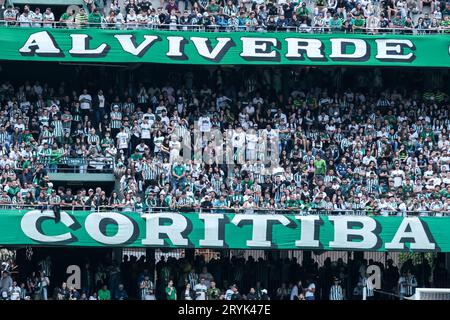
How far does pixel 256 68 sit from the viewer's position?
1319 inches

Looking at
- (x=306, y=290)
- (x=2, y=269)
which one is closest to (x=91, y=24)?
(x=2, y=269)

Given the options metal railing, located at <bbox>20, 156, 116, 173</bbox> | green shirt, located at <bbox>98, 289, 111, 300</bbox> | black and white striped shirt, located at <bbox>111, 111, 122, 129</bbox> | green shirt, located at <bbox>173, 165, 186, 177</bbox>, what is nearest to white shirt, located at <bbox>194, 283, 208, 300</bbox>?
green shirt, located at <bbox>98, 289, 111, 300</bbox>

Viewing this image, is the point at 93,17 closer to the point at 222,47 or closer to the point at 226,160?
the point at 222,47

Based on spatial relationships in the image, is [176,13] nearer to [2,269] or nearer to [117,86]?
[117,86]

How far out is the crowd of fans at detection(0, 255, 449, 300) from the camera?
1110 inches

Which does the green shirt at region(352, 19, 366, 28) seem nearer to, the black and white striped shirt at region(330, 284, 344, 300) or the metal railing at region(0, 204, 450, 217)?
the metal railing at region(0, 204, 450, 217)

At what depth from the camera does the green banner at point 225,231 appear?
28.0 m

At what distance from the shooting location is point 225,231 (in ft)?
93.6

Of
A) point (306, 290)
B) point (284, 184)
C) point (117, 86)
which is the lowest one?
point (306, 290)

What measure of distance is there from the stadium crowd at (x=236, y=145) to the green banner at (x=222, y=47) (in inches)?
58.8

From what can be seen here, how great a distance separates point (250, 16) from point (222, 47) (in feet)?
4.29

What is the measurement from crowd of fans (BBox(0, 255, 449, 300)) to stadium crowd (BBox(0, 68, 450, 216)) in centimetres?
161

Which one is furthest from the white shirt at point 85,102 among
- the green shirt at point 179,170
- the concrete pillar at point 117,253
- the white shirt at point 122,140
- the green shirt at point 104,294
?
the green shirt at point 104,294

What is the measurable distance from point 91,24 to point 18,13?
195 centimetres
